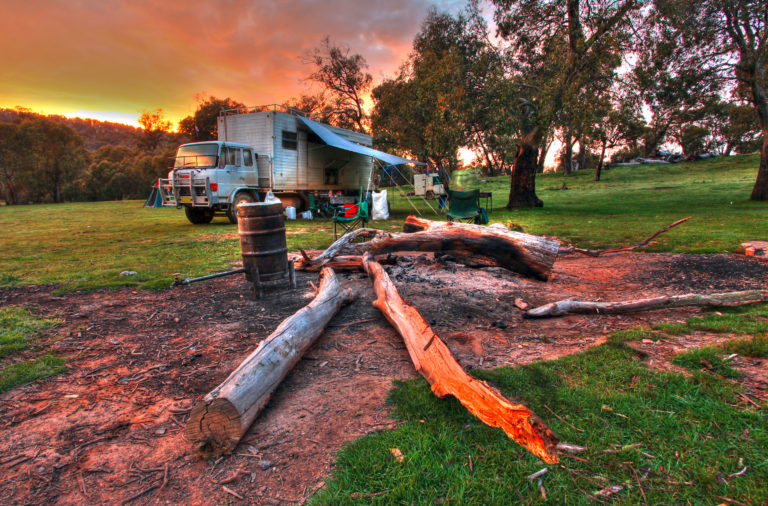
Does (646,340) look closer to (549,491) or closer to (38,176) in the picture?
(549,491)

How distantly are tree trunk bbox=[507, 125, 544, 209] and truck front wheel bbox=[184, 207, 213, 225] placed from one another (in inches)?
460

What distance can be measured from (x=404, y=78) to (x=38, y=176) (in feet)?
118

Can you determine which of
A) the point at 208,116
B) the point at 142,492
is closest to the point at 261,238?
the point at 142,492

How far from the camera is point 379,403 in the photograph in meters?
2.36

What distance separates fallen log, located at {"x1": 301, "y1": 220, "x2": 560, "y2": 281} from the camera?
17.1 ft

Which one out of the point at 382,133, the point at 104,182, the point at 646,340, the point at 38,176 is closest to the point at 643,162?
the point at 382,133

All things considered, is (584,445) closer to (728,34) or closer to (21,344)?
(21,344)

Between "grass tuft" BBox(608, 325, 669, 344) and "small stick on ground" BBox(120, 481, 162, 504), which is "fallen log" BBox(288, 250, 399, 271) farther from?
"small stick on ground" BBox(120, 481, 162, 504)

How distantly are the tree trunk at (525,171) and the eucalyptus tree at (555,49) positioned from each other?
0.13 ft

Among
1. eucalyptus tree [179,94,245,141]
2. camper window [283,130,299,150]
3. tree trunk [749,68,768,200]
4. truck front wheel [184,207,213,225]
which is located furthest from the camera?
eucalyptus tree [179,94,245,141]

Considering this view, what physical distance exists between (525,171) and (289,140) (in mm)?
9406

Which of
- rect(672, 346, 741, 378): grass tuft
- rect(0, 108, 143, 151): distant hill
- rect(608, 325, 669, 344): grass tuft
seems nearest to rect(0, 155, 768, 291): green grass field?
rect(608, 325, 669, 344): grass tuft

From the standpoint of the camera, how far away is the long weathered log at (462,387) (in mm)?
1607

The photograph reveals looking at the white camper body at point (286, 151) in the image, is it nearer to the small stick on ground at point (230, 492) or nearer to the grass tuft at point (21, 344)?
the grass tuft at point (21, 344)
